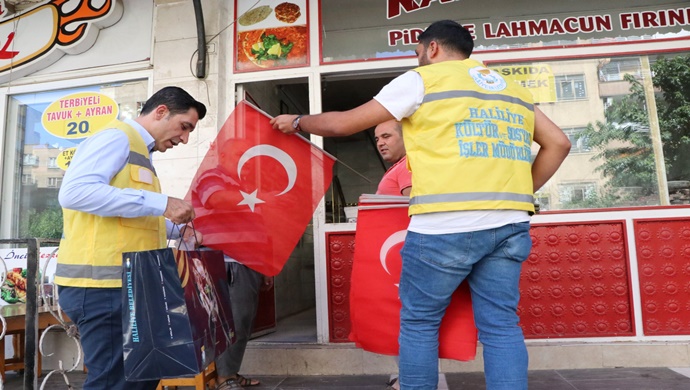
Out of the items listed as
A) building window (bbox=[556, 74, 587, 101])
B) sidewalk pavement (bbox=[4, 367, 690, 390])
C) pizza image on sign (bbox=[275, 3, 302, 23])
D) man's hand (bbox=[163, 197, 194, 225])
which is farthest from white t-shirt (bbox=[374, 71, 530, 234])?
pizza image on sign (bbox=[275, 3, 302, 23])

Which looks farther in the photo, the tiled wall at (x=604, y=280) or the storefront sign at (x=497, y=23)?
the storefront sign at (x=497, y=23)

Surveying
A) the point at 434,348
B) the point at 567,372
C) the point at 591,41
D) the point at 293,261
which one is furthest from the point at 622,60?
the point at 293,261

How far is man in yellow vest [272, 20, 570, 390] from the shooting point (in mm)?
1773

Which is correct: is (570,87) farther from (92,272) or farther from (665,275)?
(92,272)

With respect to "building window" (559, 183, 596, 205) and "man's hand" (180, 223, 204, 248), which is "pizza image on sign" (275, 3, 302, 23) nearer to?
"man's hand" (180, 223, 204, 248)

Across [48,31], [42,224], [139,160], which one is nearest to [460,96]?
[139,160]

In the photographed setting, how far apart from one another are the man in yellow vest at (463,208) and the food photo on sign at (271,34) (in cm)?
281

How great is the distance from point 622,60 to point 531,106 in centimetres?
294

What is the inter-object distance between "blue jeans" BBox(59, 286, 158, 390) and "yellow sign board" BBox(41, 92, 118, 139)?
3.32 m

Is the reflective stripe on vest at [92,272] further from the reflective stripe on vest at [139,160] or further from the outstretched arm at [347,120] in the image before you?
the outstretched arm at [347,120]

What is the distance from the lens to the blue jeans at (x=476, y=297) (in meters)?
1.76

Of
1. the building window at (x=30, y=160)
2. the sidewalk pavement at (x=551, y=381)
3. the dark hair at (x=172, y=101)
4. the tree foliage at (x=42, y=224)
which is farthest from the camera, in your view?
the building window at (x=30, y=160)

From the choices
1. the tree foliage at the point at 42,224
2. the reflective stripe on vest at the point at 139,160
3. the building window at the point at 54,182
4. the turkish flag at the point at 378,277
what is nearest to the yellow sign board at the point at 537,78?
the turkish flag at the point at 378,277

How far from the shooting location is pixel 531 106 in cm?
199
